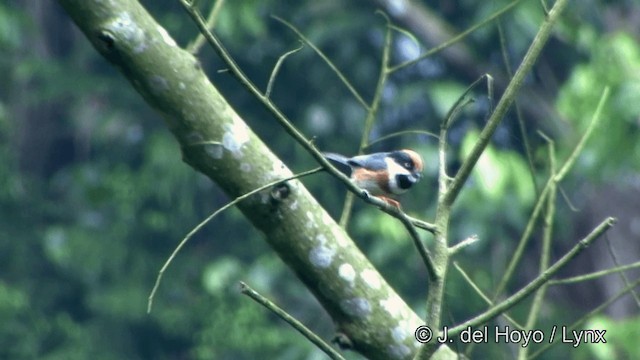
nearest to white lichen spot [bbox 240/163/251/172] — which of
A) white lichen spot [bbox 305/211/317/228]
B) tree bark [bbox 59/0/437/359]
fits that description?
tree bark [bbox 59/0/437/359]

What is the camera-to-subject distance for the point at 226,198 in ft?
26.3

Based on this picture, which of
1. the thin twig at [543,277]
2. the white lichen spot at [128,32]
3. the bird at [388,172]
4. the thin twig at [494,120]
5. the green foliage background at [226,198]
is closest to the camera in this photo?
the thin twig at [543,277]

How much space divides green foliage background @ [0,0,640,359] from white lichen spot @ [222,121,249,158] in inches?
120

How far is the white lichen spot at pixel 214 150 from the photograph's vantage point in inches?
93.3

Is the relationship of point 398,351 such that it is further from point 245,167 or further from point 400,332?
point 245,167

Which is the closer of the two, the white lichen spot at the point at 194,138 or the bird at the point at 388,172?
the white lichen spot at the point at 194,138

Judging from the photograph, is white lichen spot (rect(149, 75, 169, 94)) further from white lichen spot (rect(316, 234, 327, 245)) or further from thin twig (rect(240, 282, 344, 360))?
thin twig (rect(240, 282, 344, 360))

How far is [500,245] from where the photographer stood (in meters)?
6.73

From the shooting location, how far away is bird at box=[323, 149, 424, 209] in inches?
134

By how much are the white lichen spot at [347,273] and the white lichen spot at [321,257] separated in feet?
0.09

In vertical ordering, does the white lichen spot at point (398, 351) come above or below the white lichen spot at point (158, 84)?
below

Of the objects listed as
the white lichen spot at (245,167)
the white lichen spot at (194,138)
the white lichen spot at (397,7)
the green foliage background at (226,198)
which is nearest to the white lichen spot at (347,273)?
the white lichen spot at (245,167)

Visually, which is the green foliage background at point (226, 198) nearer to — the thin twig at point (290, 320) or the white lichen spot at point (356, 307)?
the white lichen spot at point (356, 307)

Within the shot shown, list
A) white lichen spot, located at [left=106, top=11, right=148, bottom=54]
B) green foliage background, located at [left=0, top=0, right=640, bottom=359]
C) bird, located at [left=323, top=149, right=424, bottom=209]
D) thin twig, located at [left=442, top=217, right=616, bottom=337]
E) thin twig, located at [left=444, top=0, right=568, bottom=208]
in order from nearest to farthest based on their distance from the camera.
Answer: thin twig, located at [left=442, top=217, right=616, bottom=337] → thin twig, located at [left=444, top=0, right=568, bottom=208] → white lichen spot, located at [left=106, top=11, right=148, bottom=54] → bird, located at [left=323, top=149, right=424, bottom=209] → green foliage background, located at [left=0, top=0, right=640, bottom=359]
